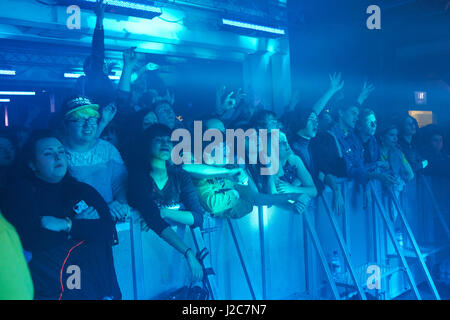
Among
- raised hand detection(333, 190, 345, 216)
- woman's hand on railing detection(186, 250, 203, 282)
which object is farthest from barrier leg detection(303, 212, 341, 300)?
woman's hand on railing detection(186, 250, 203, 282)

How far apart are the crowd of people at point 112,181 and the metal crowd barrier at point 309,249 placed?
4.1 inches

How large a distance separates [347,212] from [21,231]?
2144 mm

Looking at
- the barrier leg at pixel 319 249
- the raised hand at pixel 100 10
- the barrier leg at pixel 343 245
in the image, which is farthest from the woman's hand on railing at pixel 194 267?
the raised hand at pixel 100 10

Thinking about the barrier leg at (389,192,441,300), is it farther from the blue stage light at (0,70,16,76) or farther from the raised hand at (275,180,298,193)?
the blue stage light at (0,70,16,76)

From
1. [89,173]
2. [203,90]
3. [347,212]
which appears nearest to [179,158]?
[89,173]

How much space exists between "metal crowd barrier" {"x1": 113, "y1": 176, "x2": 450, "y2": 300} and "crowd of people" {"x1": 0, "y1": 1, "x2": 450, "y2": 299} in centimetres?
10

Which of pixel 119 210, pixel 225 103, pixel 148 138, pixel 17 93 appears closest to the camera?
pixel 119 210

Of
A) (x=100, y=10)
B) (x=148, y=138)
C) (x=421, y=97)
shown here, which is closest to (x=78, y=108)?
(x=148, y=138)

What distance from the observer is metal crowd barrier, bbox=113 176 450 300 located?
1.91 m

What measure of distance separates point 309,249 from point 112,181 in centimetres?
137

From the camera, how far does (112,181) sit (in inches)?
80.1

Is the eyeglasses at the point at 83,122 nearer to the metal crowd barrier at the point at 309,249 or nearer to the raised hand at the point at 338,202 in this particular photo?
the metal crowd barrier at the point at 309,249

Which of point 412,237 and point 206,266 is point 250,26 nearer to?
point 412,237

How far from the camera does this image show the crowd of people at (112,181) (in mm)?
1555
